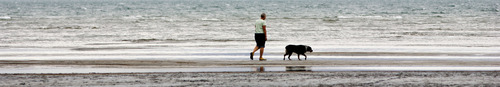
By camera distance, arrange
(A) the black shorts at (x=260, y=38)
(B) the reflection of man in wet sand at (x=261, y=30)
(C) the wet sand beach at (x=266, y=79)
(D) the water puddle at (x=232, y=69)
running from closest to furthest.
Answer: (C) the wet sand beach at (x=266, y=79)
(D) the water puddle at (x=232, y=69)
(B) the reflection of man in wet sand at (x=261, y=30)
(A) the black shorts at (x=260, y=38)

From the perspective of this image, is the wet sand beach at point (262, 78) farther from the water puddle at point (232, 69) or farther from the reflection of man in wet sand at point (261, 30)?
the reflection of man in wet sand at point (261, 30)

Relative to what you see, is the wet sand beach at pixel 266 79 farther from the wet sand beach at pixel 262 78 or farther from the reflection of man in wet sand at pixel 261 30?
the reflection of man in wet sand at pixel 261 30

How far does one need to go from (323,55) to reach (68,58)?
5625 millimetres

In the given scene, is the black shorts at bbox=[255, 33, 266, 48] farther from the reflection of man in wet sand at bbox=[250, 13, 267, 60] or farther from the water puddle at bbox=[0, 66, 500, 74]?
the water puddle at bbox=[0, 66, 500, 74]

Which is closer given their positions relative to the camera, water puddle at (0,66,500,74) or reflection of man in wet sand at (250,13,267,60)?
→ water puddle at (0,66,500,74)

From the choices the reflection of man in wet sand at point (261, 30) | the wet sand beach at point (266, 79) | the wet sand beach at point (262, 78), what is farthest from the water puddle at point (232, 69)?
the reflection of man in wet sand at point (261, 30)

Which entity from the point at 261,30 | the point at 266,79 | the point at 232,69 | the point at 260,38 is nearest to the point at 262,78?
Result: the point at 266,79

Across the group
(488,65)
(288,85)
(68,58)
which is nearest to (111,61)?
(68,58)

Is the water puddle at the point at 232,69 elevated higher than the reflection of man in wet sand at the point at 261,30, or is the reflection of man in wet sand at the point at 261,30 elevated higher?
the reflection of man in wet sand at the point at 261,30

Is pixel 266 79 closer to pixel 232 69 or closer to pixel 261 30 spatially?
pixel 232 69

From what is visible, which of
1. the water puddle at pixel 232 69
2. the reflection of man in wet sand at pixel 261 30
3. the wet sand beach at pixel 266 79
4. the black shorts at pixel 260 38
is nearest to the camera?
the wet sand beach at pixel 266 79

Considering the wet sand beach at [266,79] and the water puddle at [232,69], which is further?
the water puddle at [232,69]

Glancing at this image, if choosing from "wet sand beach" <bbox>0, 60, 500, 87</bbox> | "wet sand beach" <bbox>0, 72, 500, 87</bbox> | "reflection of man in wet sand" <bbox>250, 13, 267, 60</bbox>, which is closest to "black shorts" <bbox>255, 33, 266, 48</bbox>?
"reflection of man in wet sand" <bbox>250, 13, 267, 60</bbox>

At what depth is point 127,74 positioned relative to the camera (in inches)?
385
